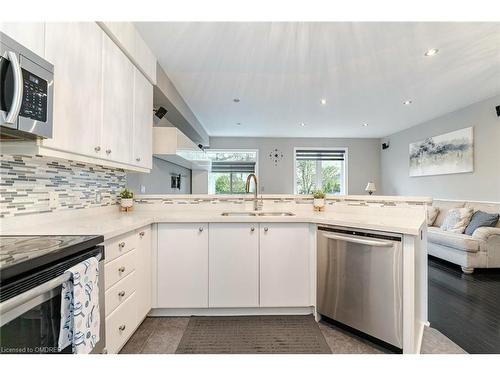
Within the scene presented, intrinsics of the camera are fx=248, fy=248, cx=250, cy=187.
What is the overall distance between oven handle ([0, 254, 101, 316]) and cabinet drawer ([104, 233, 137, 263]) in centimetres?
46

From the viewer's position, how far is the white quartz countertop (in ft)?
4.42

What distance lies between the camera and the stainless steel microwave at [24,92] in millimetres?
921

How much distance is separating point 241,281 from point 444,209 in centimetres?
435

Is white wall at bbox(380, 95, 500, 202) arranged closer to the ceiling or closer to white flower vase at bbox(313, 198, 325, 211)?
the ceiling

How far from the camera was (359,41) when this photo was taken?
2.23 m

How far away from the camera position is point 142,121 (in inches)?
87.7

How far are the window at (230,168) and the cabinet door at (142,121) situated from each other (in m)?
4.73

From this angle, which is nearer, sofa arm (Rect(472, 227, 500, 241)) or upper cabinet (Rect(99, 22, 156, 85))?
upper cabinet (Rect(99, 22, 156, 85))

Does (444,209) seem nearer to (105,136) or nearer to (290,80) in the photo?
(290,80)

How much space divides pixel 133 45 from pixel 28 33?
101cm

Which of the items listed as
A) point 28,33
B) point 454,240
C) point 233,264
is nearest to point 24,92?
point 28,33

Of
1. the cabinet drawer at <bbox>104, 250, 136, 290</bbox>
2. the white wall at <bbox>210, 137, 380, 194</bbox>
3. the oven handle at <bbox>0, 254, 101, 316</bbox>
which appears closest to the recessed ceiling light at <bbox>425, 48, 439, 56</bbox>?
the cabinet drawer at <bbox>104, 250, 136, 290</bbox>

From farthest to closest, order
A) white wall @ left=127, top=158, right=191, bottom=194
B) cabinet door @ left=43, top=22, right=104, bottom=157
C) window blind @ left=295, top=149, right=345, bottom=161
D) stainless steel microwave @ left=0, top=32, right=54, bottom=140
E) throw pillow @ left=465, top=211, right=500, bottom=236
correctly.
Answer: window blind @ left=295, top=149, right=345, bottom=161 → throw pillow @ left=465, top=211, right=500, bottom=236 → white wall @ left=127, top=158, right=191, bottom=194 → cabinet door @ left=43, top=22, right=104, bottom=157 → stainless steel microwave @ left=0, top=32, right=54, bottom=140
